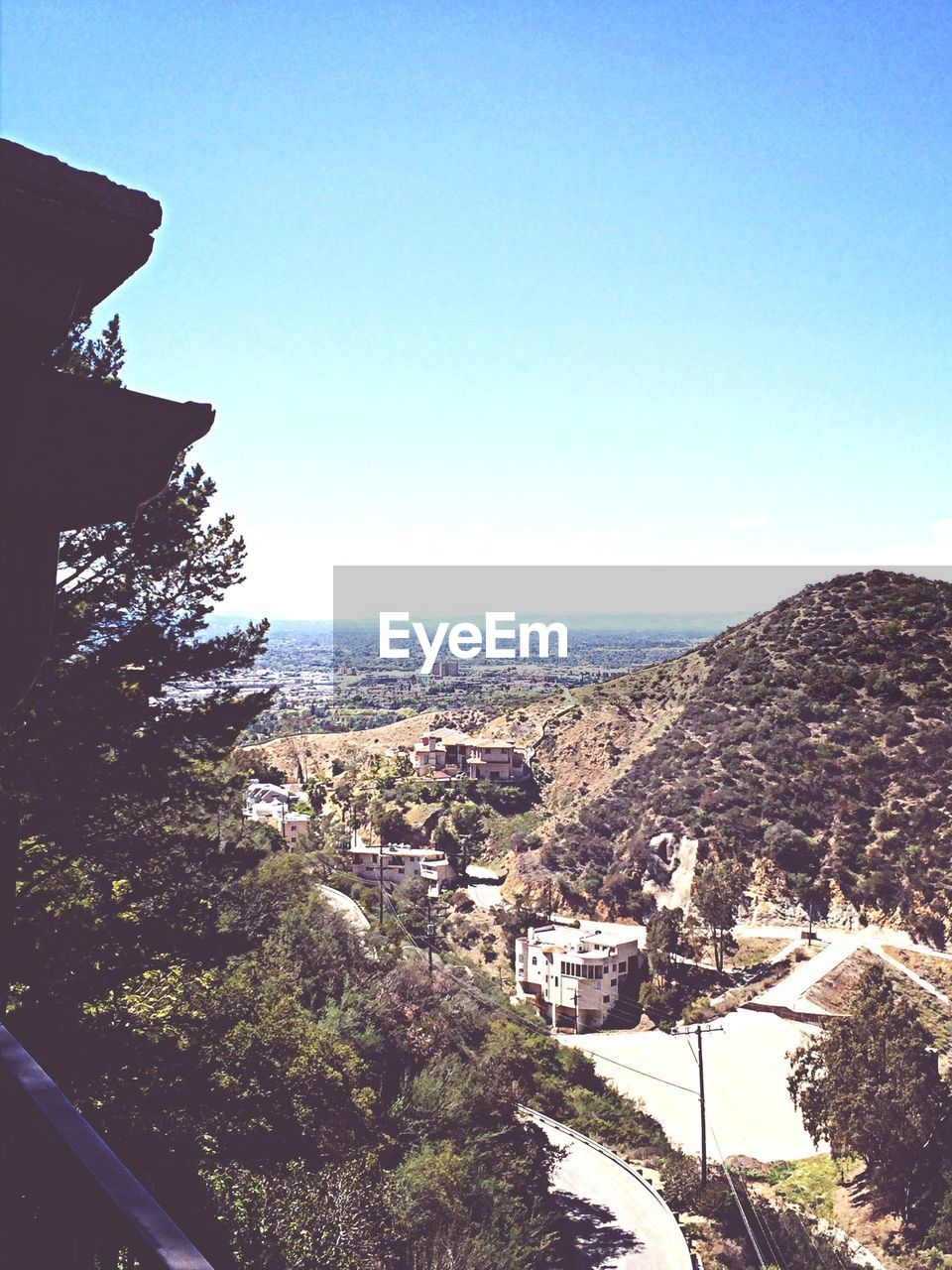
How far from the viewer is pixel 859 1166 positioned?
814 inches

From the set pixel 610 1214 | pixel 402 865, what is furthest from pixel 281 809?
pixel 610 1214

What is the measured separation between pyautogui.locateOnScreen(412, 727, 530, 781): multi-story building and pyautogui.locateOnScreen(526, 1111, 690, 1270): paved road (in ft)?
98.3

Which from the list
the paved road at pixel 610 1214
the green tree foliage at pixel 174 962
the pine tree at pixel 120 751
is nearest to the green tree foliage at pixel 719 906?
the paved road at pixel 610 1214

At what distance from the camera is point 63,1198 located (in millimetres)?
1534

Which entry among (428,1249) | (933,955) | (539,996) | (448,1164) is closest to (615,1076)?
(539,996)

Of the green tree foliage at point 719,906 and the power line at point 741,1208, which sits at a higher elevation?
the green tree foliage at point 719,906

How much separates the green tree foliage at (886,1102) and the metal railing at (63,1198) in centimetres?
2106

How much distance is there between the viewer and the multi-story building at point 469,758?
5047 centimetres

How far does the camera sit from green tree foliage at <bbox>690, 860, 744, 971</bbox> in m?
32.0

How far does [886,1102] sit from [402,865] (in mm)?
24472

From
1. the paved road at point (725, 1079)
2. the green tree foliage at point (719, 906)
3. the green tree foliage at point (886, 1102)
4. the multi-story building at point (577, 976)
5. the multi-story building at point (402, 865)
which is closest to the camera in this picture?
the green tree foliage at point (886, 1102)

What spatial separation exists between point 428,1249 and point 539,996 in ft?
68.8

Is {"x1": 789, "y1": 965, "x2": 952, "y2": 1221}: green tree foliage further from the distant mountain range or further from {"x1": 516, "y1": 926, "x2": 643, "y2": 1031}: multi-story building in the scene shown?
the distant mountain range

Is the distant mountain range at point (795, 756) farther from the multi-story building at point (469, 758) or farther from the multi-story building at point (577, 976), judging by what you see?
the multi-story building at point (577, 976)
